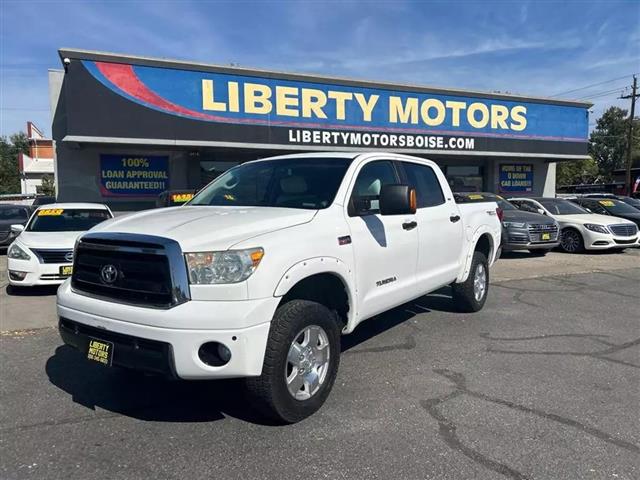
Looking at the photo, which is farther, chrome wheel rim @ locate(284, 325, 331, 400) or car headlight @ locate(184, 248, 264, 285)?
chrome wheel rim @ locate(284, 325, 331, 400)

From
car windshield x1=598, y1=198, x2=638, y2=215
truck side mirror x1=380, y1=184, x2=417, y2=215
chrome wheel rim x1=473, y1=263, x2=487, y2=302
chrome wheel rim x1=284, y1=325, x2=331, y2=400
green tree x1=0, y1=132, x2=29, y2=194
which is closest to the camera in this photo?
chrome wheel rim x1=284, y1=325, x2=331, y2=400

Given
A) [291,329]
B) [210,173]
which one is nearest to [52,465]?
[291,329]

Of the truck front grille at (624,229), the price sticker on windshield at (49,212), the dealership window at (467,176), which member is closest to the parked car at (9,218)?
the price sticker on windshield at (49,212)

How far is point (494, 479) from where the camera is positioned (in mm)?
2920

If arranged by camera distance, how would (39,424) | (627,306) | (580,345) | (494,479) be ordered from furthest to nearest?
(627,306)
(580,345)
(39,424)
(494,479)

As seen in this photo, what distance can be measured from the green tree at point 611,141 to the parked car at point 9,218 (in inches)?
2735

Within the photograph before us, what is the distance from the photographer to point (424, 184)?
18.7 feet

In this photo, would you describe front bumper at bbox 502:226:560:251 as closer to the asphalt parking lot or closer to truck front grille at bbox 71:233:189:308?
the asphalt parking lot

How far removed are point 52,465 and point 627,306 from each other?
7.48m

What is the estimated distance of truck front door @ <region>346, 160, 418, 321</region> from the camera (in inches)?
167

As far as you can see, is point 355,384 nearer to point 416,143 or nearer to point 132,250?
point 132,250

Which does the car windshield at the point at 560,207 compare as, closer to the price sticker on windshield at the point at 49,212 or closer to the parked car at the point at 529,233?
the parked car at the point at 529,233

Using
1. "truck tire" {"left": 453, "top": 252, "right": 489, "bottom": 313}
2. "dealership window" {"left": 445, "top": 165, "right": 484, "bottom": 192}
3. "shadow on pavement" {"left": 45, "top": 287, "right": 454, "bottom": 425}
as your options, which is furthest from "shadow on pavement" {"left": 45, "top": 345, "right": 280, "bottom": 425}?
"dealership window" {"left": 445, "top": 165, "right": 484, "bottom": 192}

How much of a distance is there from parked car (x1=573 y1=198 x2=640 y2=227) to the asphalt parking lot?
38.4 feet
